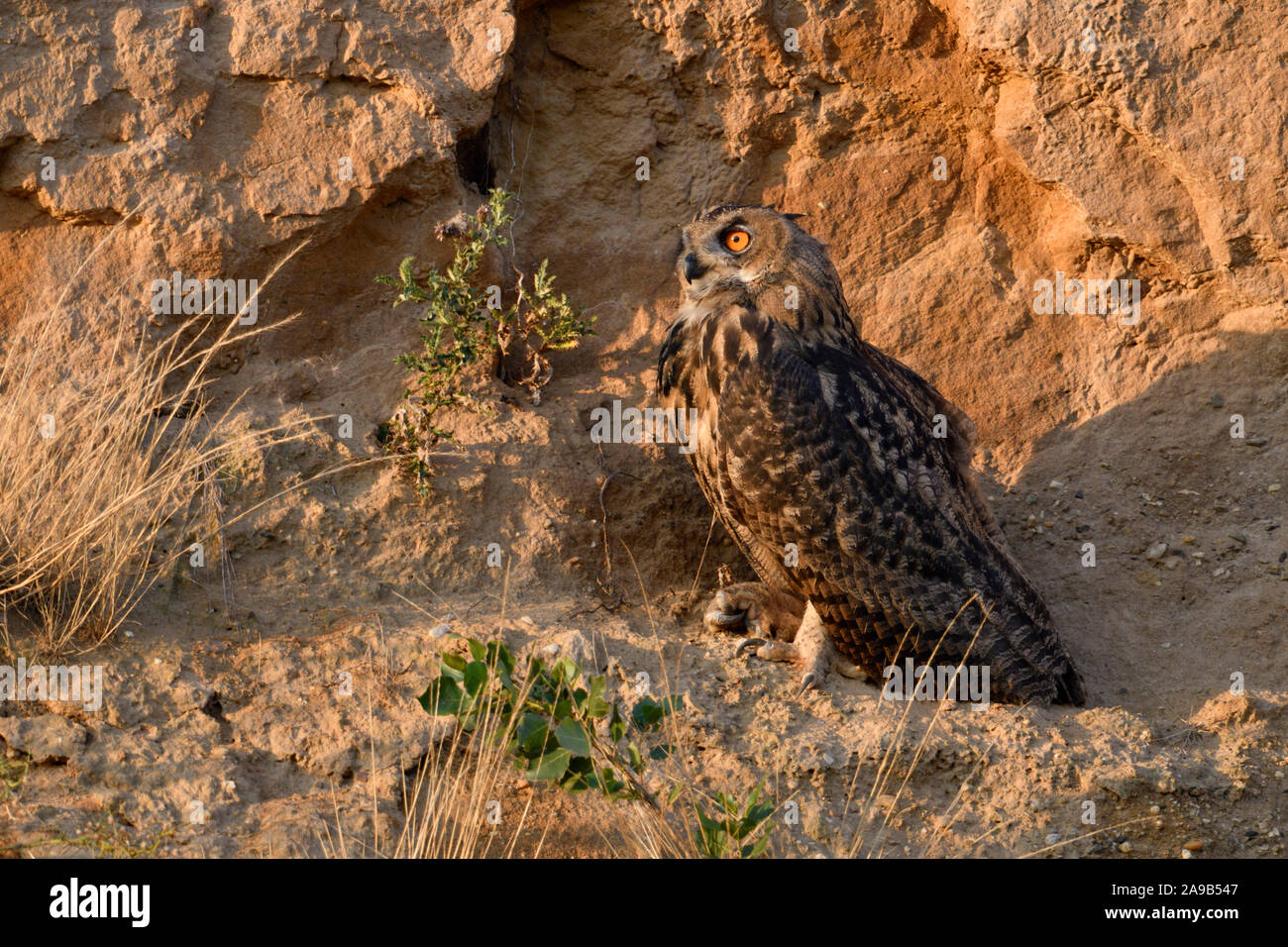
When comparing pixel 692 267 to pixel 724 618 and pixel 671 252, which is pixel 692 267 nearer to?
pixel 671 252

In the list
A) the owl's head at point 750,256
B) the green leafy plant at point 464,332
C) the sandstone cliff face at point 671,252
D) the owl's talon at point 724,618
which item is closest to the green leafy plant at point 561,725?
the sandstone cliff face at point 671,252

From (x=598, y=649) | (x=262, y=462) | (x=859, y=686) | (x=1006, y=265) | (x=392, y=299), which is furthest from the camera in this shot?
(x=1006, y=265)

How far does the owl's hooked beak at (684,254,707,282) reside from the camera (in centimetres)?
574

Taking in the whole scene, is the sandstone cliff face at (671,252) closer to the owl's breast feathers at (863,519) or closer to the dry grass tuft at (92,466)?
the dry grass tuft at (92,466)

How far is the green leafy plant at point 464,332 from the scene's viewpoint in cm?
577

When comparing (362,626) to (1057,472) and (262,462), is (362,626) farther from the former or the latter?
(1057,472)

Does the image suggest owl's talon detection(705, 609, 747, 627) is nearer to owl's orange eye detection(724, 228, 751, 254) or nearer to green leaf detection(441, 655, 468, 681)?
owl's orange eye detection(724, 228, 751, 254)

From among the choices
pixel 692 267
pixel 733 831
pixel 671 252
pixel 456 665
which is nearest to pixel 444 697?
pixel 456 665

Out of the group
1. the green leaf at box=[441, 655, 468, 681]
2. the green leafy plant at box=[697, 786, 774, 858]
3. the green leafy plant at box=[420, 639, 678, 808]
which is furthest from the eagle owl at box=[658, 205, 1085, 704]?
the green leaf at box=[441, 655, 468, 681]

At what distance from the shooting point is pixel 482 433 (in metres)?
6.09

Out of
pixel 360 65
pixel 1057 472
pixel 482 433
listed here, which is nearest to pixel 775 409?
pixel 482 433

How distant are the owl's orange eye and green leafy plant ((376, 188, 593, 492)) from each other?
34.1 inches

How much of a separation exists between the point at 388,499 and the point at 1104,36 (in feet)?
14.2

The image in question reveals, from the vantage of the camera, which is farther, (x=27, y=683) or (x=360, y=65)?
(x=360, y=65)
